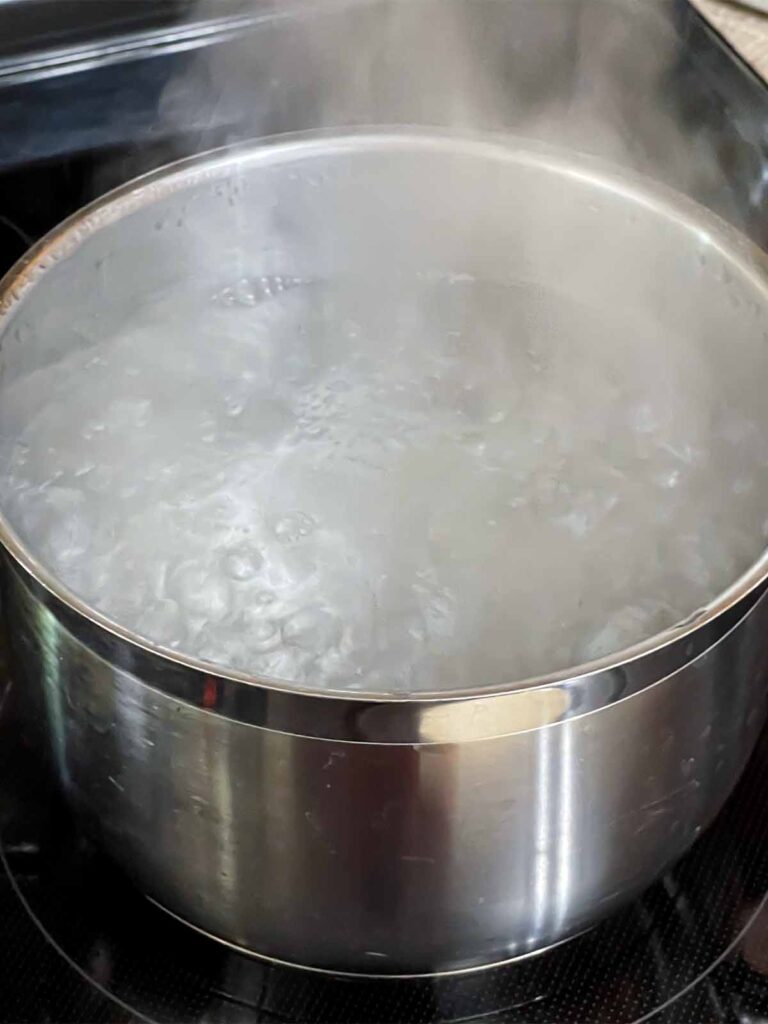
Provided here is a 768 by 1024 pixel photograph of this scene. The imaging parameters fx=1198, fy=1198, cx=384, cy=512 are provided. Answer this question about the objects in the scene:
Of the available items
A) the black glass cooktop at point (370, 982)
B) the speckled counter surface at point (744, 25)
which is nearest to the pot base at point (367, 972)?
the black glass cooktop at point (370, 982)

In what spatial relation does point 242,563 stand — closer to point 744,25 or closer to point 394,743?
point 394,743

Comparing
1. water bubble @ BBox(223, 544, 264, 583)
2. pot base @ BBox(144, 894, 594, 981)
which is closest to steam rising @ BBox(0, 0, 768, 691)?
water bubble @ BBox(223, 544, 264, 583)

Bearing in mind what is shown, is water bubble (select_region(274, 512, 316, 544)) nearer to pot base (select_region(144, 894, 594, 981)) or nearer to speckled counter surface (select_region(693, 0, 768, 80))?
pot base (select_region(144, 894, 594, 981))

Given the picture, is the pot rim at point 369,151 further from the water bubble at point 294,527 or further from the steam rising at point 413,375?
the water bubble at point 294,527

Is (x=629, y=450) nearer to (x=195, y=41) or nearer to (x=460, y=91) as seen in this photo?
(x=460, y=91)

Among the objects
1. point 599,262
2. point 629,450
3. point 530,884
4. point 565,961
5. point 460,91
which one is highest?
point 460,91

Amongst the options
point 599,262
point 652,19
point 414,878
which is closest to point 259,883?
point 414,878
